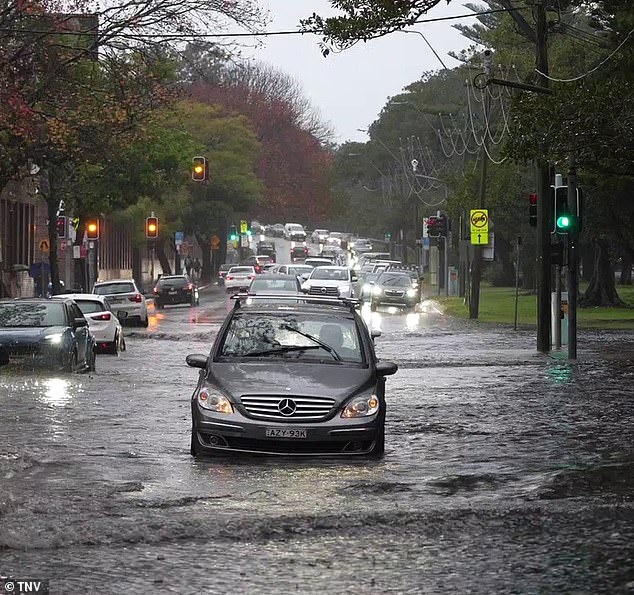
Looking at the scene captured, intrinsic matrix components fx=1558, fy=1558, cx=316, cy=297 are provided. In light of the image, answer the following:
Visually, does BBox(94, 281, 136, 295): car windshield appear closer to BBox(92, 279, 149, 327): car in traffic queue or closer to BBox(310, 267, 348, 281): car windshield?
BBox(92, 279, 149, 327): car in traffic queue

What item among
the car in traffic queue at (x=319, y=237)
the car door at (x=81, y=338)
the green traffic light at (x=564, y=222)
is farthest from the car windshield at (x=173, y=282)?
the car in traffic queue at (x=319, y=237)

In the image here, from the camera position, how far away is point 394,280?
64.2 m

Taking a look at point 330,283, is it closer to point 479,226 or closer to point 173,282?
point 173,282

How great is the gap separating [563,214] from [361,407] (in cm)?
1688

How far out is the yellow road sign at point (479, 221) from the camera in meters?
49.9

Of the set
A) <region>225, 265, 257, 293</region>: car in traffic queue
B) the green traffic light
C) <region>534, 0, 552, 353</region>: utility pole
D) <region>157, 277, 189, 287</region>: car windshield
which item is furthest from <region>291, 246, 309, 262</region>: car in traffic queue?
the green traffic light

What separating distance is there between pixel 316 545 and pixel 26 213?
6217 cm

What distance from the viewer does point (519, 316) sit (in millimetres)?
52688

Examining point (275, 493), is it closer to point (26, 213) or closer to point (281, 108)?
point (26, 213)

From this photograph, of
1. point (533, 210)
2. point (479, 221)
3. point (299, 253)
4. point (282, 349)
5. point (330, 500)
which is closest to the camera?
point (330, 500)

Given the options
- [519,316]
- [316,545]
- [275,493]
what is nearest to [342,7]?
[275,493]

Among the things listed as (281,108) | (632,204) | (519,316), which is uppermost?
(281,108)

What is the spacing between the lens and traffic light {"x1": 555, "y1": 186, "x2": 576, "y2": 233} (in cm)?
3025

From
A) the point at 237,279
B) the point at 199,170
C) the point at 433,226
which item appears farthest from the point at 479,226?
the point at 237,279
